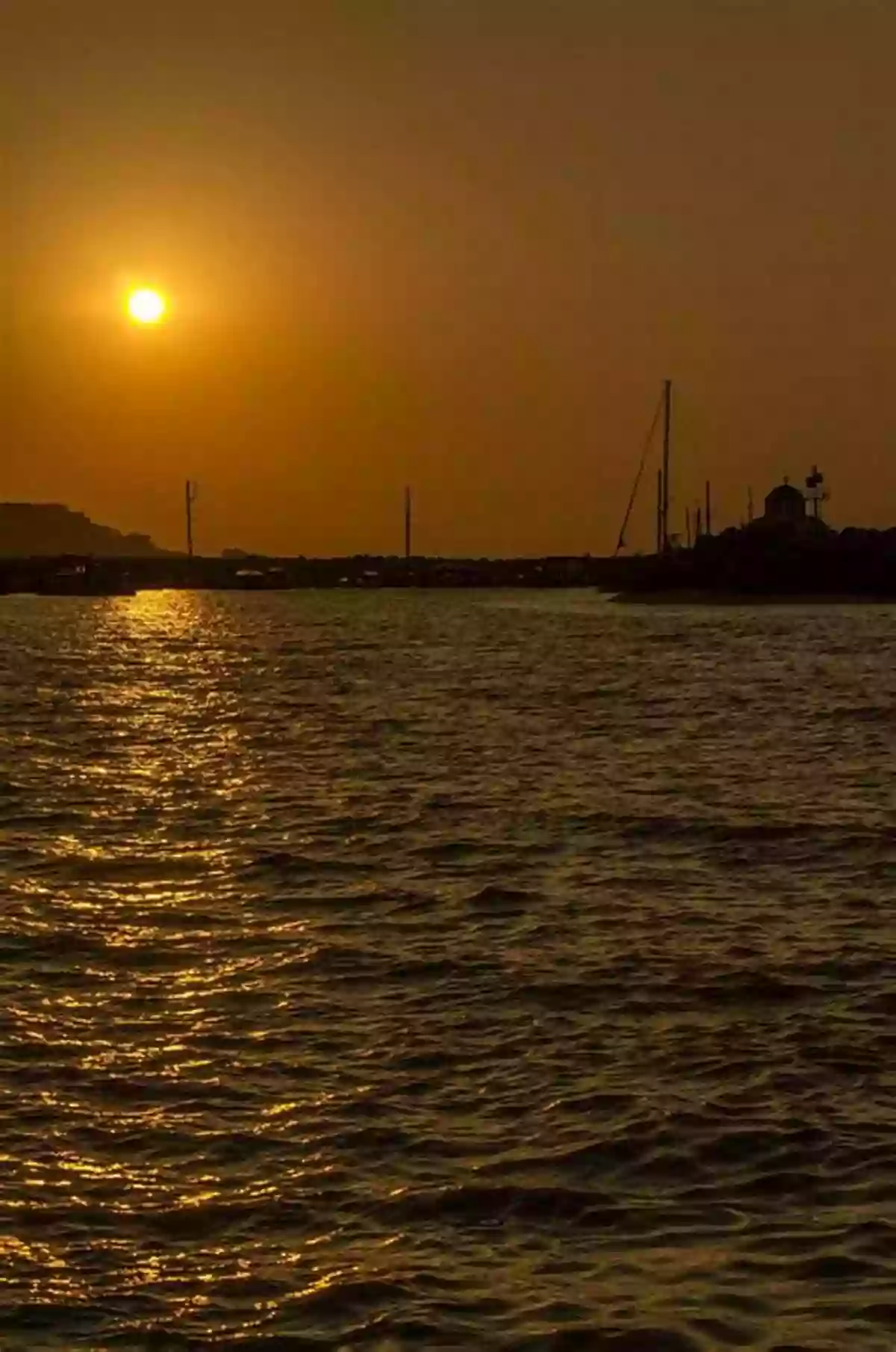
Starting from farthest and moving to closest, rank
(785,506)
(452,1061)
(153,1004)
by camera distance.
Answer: (785,506), (153,1004), (452,1061)

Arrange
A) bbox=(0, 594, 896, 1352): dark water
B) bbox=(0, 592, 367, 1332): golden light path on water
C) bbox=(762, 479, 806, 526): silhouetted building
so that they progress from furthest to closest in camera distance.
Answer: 1. bbox=(762, 479, 806, 526): silhouetted building
2. bbox=(0, 592, 367, 1332): golden light path on water
3. bbox=(0, 594, 896, 1352): dark water

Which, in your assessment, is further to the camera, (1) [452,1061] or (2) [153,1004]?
(2) [153,1004]

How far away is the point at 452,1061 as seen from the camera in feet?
46.2


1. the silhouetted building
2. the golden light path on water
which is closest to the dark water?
the golden light path on water

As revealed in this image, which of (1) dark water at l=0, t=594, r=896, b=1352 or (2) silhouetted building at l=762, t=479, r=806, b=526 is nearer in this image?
(1) dark water at l=0, t=594, r=896, b=1352

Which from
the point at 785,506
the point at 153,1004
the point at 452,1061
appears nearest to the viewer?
the point at 452,1061

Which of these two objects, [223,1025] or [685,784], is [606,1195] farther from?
[685,784]

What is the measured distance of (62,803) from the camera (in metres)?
31.7

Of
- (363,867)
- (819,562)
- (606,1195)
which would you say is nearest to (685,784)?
(363,867)

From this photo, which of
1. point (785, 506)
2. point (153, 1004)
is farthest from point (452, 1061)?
point (785, 506)

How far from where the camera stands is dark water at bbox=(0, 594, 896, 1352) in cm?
971

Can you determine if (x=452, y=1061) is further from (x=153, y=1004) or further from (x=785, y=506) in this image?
(x=785, y=506)

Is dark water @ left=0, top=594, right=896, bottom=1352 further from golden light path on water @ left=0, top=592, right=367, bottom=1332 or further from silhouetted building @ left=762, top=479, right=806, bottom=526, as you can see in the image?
silhouetted building @ left=762, top=479, right=806, bottom=526

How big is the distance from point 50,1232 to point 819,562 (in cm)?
15803
